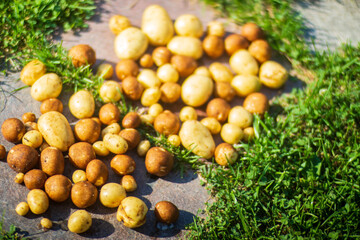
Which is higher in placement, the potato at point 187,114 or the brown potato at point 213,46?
the brown potato at point 213,46

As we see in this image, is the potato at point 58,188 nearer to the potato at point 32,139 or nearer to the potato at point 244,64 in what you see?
the potato at point 32,139

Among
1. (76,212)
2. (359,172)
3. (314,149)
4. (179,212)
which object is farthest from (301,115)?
(76,212)

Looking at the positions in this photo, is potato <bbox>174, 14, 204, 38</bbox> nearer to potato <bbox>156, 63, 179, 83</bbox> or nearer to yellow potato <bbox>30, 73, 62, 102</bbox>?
potato <bbox>156, 63, 179, 83</bbox>

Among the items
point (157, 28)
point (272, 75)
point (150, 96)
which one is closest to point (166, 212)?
point (150, 96)

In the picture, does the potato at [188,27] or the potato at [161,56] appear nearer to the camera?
the potato at [161,56]

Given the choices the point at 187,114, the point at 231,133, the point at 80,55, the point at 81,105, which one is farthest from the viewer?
the point at 80,55

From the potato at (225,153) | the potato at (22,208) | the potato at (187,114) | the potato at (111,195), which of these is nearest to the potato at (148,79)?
the potato at (187,114)

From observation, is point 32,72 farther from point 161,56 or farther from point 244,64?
point 244,64
